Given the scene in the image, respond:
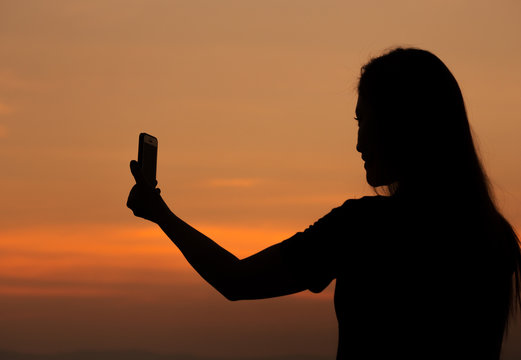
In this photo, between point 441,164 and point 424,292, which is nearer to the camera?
point 424,292

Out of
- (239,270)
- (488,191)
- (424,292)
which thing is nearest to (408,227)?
(424,292)

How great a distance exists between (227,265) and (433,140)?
0.91 meters

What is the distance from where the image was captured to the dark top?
96.4 inches

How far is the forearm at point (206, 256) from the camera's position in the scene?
8.77 ft

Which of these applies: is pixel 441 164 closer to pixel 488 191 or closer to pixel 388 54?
pixel 488 191

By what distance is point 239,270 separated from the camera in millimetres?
2650

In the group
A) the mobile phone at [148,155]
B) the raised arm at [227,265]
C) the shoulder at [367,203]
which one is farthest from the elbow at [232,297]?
the mobile phone at [148,155]

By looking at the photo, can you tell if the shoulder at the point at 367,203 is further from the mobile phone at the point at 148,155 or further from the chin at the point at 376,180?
the mobile phone at the point at 148,155

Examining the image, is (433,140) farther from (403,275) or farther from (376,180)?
(403,275)

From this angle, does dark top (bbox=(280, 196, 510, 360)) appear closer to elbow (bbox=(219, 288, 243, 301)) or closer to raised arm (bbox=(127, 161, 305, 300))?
raised arm (bbox=(127, 161, 305, 300))

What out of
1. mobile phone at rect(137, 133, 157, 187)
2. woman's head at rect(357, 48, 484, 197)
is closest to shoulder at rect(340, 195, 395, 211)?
woman's head at rect(357, 48, 484, 197)

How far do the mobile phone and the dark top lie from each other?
1075 millimetres

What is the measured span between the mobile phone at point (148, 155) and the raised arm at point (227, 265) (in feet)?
1.67

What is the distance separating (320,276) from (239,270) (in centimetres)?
31
